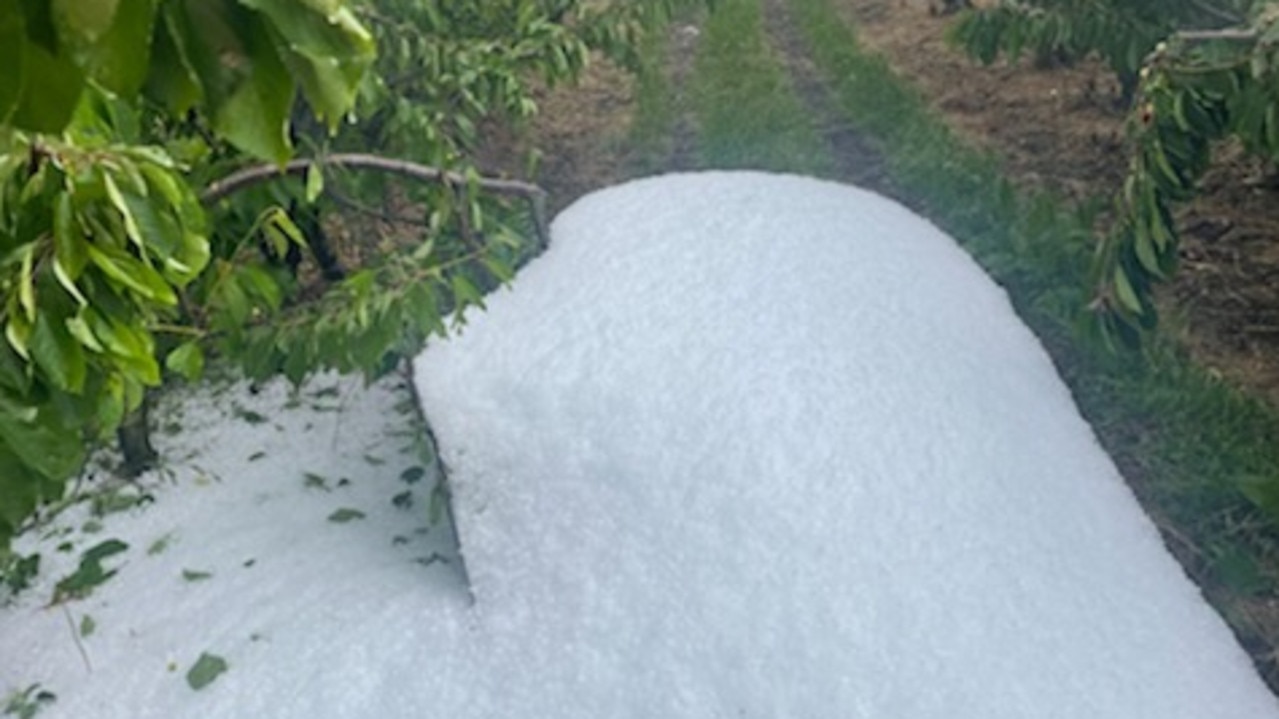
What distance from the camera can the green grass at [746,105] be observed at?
5.23 metres

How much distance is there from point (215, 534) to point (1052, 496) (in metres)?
1.90

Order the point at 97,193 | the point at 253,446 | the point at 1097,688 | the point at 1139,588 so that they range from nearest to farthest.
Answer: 1. the point at 97,193
2. the point at 1097,688
3. the point at 1139,588
4. the point at 253,446

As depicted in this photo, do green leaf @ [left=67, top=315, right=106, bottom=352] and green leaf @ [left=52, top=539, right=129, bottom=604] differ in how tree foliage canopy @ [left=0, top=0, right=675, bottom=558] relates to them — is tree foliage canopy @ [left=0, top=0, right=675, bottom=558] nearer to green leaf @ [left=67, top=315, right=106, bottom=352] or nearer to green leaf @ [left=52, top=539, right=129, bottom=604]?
green leaf @ [left=67, top=315, right=106, bottom=352]

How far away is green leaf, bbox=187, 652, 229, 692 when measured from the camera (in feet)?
7.91

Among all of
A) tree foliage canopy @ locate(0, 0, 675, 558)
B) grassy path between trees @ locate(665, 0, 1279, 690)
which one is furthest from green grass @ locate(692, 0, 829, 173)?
tree foliage canopy @ locate(0, 0, 675, 558)

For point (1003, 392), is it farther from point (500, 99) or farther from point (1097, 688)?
point (500, 99)

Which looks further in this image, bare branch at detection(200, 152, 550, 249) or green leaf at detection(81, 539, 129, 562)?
green leaf at detection(81, 539, 129, 562)

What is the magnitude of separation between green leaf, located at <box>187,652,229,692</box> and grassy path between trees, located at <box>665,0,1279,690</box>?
208 centimetres

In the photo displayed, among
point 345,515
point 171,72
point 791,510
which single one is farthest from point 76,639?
point 171,72

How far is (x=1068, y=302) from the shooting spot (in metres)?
3.62

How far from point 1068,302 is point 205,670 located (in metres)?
2.53

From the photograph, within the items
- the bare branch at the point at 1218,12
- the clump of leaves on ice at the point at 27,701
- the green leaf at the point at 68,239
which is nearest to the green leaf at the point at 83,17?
the green leaf at the point at 68,239

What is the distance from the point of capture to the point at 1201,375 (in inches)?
138

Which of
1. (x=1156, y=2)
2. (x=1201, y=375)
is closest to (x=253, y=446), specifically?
(x=1201, y=375)
